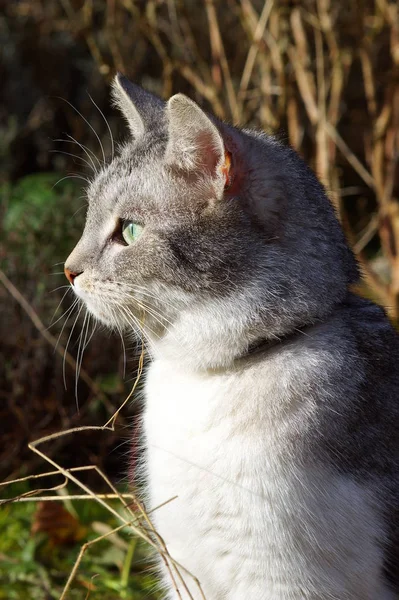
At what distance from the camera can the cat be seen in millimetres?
1406

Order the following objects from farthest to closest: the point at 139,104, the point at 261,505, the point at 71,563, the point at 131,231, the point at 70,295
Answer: the point at 70,295
the point at 71,563
the point at 139,104
the point at 131,231
the point at 261,505

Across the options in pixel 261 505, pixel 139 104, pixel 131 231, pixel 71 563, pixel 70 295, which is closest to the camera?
pixel 261 505

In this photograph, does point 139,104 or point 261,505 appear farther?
point 139,104

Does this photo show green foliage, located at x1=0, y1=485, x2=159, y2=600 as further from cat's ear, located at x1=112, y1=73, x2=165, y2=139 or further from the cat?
cat's ear, located at x1=112, y1=73, x2=165, y2=139

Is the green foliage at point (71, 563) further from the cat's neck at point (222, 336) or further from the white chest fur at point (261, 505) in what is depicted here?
the cat's neck at point (222, 336)

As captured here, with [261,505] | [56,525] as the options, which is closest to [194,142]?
[261,505]

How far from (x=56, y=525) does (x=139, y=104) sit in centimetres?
146

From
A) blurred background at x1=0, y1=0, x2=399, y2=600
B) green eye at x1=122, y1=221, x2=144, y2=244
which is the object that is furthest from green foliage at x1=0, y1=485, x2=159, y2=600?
green eye at x1=122, y1=221, x2=144, y2=244

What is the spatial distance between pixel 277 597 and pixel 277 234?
0.71 m

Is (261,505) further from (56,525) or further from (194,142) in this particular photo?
(56,525)

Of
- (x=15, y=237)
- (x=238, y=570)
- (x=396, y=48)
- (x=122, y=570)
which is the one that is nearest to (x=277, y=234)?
(x=238, y=570)

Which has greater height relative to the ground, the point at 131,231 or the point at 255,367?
the point at 131,231

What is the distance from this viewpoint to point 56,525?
8.04 ft

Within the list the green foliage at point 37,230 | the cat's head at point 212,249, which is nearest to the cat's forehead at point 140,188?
the cat's head at point 212,249
